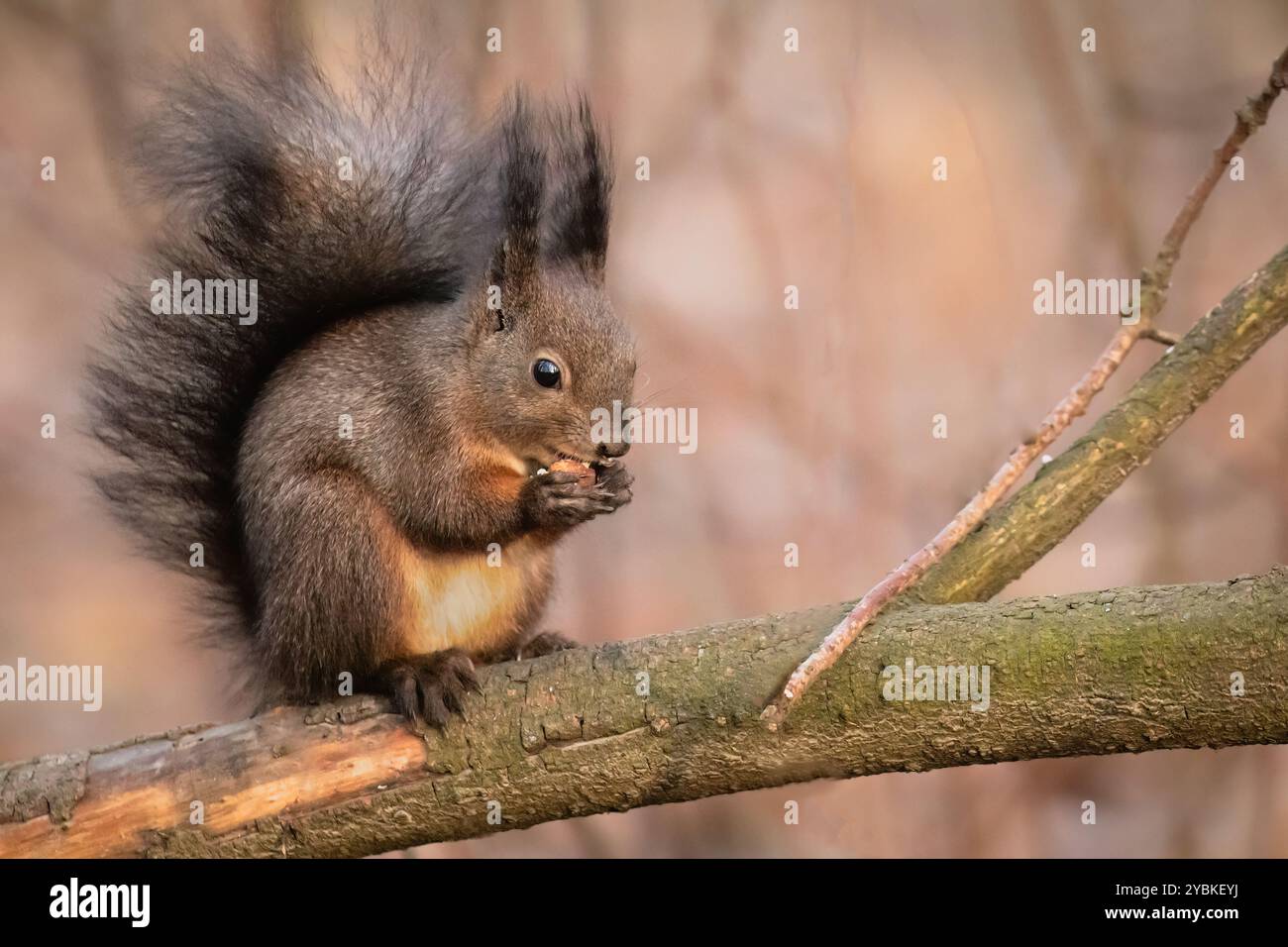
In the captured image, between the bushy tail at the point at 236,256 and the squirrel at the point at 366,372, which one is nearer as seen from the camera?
the squirrel at the point at 366,372

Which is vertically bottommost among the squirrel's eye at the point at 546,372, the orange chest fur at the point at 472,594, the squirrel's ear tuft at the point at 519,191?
the orange chest fur at the point at 472,594

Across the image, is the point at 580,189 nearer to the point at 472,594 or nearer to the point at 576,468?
the point at 576,468

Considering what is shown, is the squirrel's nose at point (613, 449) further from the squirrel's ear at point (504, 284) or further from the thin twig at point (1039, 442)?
the thin twig at point (1039, 442)

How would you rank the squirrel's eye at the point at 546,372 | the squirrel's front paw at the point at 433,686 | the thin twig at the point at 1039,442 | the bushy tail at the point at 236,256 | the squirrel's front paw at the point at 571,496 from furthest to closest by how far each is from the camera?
the bushy tail at the point at 236,256 → the squirrel's eye at the point at 546,372 → the squirrel's front paw at the point at 571,496 → the squirrel's front paw at the point at 433,686 → the thin twig at the point at 1039,442

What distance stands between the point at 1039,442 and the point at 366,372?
4.15ft

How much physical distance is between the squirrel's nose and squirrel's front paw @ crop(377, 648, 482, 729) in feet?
1.43

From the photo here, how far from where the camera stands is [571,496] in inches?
86.7

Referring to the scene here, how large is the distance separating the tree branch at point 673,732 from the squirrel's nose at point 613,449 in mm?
369

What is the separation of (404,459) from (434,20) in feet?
5.05

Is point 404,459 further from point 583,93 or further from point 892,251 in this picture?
point 892,251

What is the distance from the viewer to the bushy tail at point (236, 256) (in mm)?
2385

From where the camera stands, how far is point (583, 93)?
2420mm

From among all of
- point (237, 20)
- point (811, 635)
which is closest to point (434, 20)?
point (237, 20)

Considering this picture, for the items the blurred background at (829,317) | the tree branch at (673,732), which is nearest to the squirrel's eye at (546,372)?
the tree branch at (673,732)
